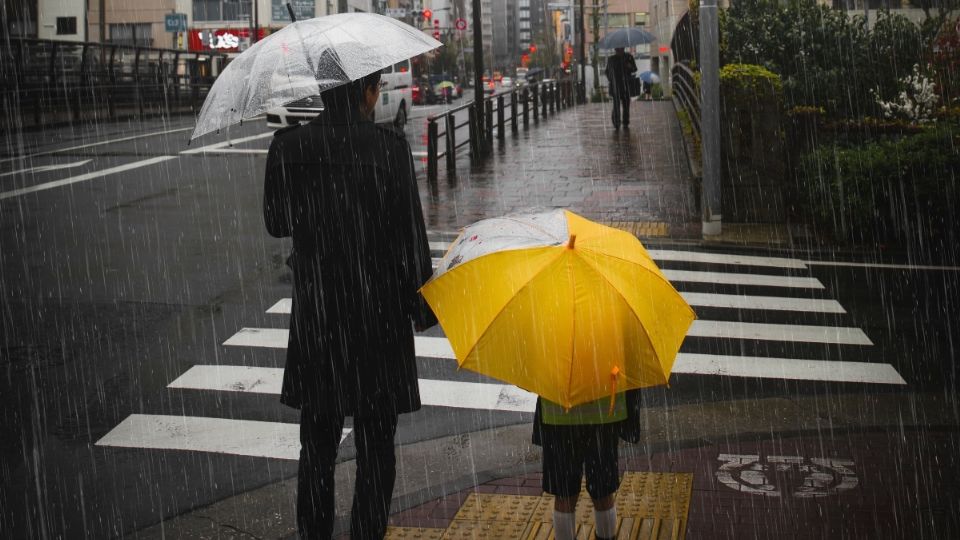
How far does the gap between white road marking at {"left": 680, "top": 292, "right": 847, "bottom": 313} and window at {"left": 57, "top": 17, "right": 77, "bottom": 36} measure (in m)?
62.4

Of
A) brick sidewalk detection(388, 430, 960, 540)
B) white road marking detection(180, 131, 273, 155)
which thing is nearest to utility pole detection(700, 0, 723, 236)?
brick sidewalk detection(388, 430, 960, 540)

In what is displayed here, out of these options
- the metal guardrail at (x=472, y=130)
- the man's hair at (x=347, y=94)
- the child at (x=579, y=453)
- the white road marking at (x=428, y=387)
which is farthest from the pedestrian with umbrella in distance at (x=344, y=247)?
the metal guardrail at (x=472, y=130)

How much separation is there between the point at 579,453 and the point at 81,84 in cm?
3001

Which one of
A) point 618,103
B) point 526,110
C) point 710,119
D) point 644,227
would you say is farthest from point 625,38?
point 644,227

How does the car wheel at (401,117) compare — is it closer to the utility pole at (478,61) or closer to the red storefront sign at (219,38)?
the utility pole at (478,61)

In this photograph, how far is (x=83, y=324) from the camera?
8.39 m

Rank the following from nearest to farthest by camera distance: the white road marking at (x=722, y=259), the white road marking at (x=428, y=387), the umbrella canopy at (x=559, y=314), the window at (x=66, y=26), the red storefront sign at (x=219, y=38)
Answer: the umbrella canopy at (x=559, y=314), the white road marking at (x=428, y=387), the white road marking at (x=722, y=259), the window at (x=66, y=26), the red storefront sign at (x=219, y=38)

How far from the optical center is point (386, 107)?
82.9 feet

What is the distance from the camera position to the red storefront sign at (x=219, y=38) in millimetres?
67188

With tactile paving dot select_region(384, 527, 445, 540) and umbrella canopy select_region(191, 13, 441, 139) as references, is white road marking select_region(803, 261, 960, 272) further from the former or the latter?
umbrella canopy select_region(191, 13, 441, 139)

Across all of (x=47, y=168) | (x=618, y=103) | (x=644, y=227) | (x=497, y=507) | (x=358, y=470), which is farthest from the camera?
(x=618, y=103)

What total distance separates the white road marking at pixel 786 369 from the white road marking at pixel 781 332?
570 mm

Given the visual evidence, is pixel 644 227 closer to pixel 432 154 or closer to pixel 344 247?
pixel 432 154

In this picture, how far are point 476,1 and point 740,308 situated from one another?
50.5 feet
